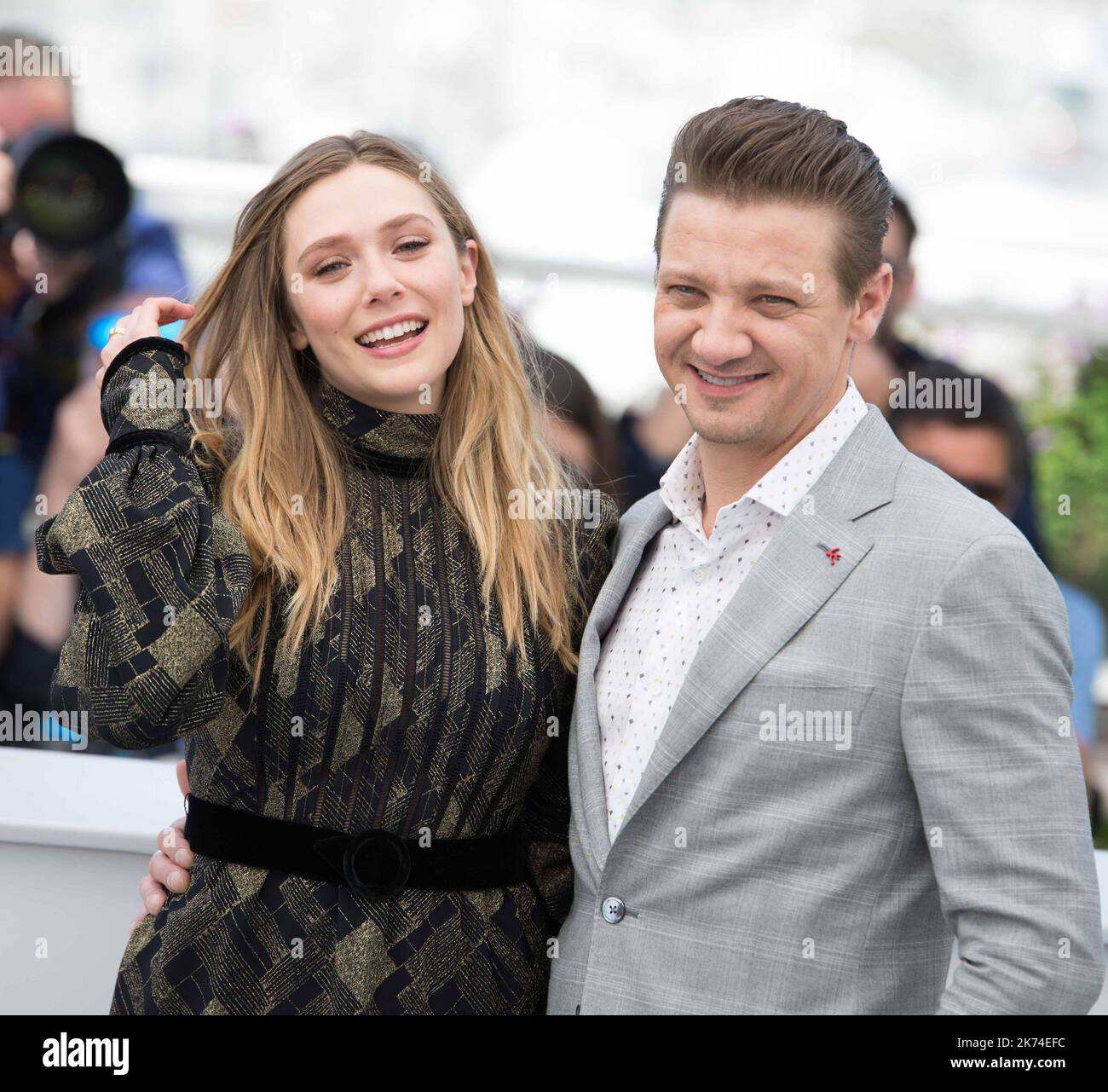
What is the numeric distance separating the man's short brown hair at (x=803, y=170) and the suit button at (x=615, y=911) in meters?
0.71

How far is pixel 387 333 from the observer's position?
5.62 feet

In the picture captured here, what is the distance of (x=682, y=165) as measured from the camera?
1.59m

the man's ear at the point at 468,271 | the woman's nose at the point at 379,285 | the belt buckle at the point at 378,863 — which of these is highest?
the man's ear at the point at 468,271

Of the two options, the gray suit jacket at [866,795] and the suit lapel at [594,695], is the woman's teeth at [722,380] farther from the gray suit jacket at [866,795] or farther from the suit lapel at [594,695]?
the suit lapel at [594,695]

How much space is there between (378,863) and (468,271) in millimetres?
795

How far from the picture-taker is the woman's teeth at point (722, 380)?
5.01 ft

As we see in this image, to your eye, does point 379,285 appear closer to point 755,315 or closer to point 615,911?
point 755,315

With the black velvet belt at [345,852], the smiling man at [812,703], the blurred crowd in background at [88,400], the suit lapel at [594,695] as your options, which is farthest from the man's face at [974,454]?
the black velvet belt at [345,852]

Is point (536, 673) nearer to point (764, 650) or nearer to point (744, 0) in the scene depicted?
point (764, 650)

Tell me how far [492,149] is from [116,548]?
11.8ft

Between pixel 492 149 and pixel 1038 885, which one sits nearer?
pixel 1038 885

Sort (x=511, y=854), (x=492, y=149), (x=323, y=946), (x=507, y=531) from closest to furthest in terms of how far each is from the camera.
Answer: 1. (x=323, y=946)
2. (x=511, y=854)
3. (x=507, y=531)
4. (x=492, y=149)

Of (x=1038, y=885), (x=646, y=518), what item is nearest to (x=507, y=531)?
(x=646, y=518)

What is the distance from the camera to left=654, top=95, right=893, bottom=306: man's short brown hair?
1.49 metres
